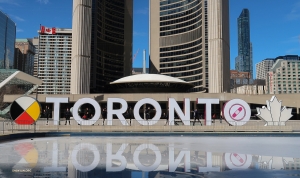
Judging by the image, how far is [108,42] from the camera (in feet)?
436

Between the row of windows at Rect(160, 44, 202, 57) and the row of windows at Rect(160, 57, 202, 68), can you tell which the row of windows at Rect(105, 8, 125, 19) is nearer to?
the row of windows at Rect(160, 44, 202, 57)

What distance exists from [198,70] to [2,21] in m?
119

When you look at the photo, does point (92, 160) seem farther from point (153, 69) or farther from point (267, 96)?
point (153, 69)

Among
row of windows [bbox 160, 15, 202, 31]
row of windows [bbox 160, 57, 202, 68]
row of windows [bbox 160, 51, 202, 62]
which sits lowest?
row of windows [bbox 160, 57, 202, 68]

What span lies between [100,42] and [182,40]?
38064 mm

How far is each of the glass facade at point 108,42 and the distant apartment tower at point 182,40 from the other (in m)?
13.7

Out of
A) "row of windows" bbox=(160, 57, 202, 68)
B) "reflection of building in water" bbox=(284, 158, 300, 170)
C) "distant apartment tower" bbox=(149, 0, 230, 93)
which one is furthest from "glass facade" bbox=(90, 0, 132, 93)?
"reflection of building in water" bbox=(284, 158, 300, 170)

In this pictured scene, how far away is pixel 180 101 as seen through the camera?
68.6 metres

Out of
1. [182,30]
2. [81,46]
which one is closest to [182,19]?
[182,30]

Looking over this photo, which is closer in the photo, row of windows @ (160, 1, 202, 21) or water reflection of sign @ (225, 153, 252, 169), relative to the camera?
water reflection of sign @ (225, 153, 252, 169)

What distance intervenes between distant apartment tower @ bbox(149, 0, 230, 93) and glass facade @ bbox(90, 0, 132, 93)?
13.7 meters

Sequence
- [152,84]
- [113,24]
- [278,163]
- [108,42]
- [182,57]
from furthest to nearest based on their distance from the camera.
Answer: [113,24] < [182,57] < [108,42] < [152,84] < [278,163]

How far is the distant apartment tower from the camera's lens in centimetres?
12125

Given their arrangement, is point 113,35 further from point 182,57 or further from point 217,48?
point 217,48
